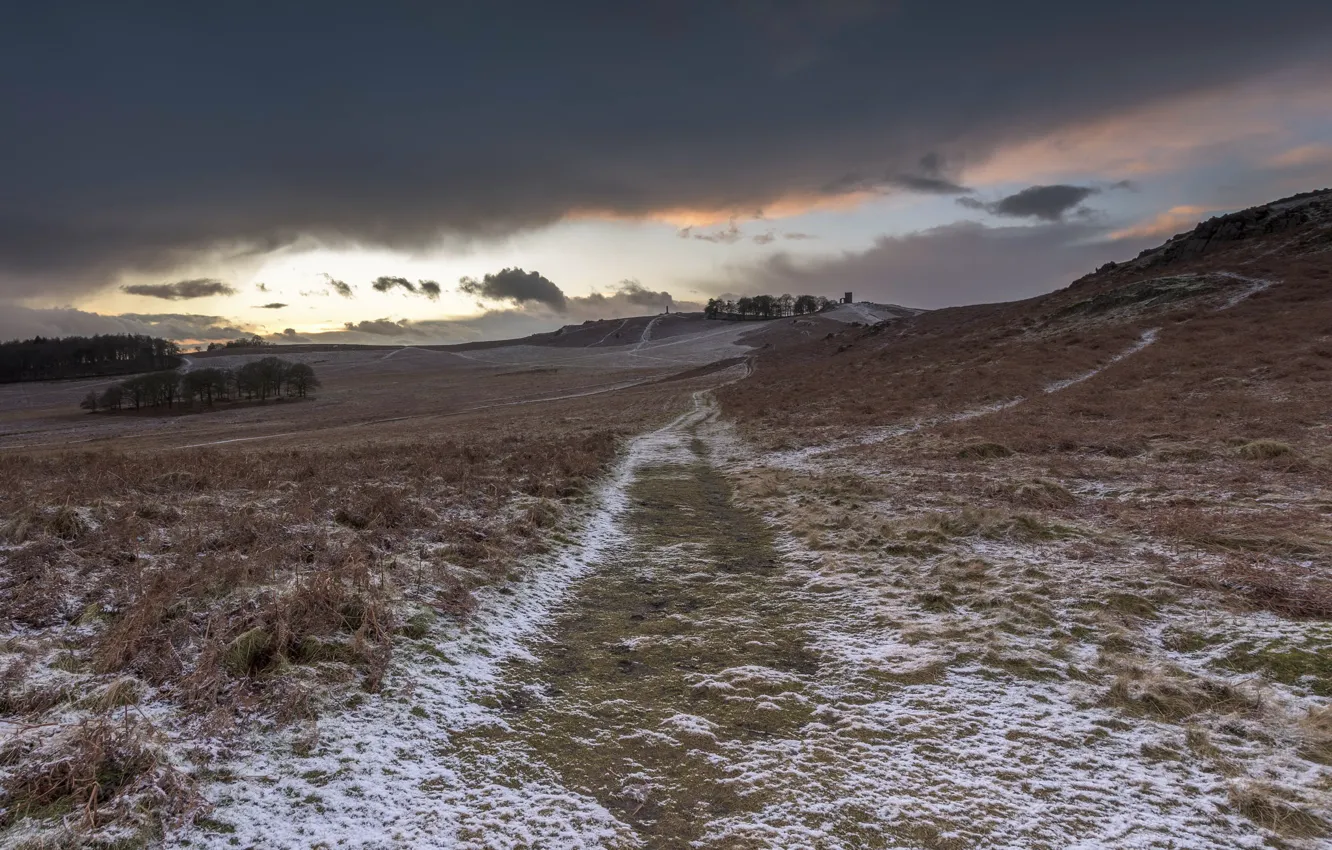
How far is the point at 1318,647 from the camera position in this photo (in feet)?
22.5

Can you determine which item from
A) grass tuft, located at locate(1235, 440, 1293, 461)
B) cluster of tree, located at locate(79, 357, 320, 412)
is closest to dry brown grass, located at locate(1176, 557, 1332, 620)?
grass tuft, located at locate(1235, 440, 1293, 461)

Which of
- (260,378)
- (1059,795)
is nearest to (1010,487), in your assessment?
(1059,795)

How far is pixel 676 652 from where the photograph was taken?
26.3 feet

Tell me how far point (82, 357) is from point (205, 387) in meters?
116

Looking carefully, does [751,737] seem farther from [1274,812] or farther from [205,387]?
[205,387]

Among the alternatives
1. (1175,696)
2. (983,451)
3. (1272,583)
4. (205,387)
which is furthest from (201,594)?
(205,387)

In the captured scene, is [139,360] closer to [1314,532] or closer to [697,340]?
[697,340]

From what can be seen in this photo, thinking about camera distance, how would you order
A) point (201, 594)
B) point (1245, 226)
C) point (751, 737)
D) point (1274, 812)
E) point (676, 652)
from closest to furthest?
point (1274, 812) → point (751, 737) → point (201, 594) → point (676, 652) → point (1245, 226)

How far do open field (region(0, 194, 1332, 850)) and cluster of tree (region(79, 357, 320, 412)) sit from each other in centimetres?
9836

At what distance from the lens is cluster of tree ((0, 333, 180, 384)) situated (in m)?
151

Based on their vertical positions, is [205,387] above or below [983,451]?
above

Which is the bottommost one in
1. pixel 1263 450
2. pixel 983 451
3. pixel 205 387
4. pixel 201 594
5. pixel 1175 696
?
pixel 1175 696

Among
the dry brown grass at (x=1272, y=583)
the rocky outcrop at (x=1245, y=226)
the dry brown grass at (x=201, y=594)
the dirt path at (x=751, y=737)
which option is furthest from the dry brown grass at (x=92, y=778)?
the rocky outcrop at (x=1245, y=226)

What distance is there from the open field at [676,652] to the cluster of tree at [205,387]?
9836 centimetres
